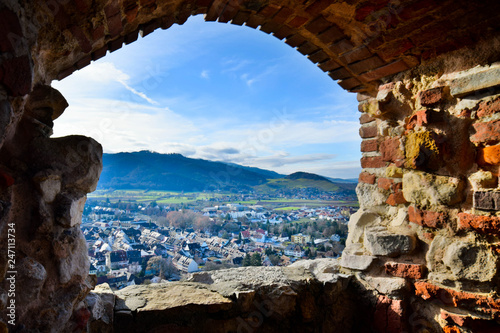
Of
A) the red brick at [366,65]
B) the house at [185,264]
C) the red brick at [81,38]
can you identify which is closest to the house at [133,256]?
the house at [185,264]

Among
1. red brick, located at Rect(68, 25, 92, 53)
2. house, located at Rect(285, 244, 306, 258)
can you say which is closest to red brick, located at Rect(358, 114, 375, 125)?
house, located at Rect(285, 244, 306, 258)

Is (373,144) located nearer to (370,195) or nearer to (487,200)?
(370,195)

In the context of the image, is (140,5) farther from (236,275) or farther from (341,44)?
(236,275)

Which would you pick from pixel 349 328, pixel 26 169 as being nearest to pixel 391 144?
pixel 349 328

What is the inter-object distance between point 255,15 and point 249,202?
2408 millimetres

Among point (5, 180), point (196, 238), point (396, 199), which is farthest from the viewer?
point (196, 238)

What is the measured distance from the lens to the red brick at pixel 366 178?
2.04 meters

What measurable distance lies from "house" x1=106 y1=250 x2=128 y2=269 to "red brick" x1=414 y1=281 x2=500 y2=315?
1.90 meters

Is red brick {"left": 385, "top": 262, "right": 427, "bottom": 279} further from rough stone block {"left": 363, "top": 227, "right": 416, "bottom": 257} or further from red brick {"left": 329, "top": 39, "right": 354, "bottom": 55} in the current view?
red brick {"left": 329, "top": 39, "right": 354, "bottom": 55}

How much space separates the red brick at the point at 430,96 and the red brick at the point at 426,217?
2.07 ft

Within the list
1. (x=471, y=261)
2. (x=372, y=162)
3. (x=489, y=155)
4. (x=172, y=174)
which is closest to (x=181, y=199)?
(x=172, y=174)

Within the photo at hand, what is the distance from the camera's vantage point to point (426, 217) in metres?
1.71

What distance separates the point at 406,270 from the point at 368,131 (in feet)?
3.11

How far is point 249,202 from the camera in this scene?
3650 mm
